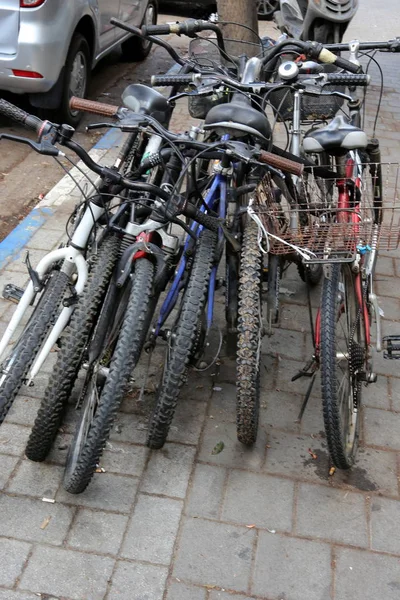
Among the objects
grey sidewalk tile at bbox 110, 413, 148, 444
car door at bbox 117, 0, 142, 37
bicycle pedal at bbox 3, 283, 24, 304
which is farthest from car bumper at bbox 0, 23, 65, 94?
grey sidewalk tile at bbox 110, 413, 148, 444

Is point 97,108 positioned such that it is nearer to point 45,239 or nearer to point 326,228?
point 326,228

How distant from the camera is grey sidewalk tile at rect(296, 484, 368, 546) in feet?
10.4

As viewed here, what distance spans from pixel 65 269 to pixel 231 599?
61.8 inches

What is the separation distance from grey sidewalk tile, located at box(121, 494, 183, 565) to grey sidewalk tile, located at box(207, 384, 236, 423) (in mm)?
614

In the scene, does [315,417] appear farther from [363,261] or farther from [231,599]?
[231,599]

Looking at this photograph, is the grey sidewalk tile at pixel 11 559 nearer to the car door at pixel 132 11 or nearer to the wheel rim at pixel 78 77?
the wheel rim at pixel 78 77

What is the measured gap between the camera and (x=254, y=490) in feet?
11.1

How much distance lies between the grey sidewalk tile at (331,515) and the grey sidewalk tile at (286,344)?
1.03 m

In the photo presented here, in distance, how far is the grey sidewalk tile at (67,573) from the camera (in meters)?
2.86

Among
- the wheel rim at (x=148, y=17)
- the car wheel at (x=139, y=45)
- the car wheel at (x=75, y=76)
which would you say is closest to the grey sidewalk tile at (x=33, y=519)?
the car wheel at (x=75, y=76)

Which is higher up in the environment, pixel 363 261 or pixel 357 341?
pixel 363 261

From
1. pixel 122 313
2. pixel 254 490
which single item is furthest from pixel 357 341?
pixel 122 313

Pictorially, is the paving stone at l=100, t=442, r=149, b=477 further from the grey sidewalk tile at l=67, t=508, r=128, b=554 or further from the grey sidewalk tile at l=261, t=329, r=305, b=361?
the grey sidewalk tile at l=261, t=329, r=305, b=361

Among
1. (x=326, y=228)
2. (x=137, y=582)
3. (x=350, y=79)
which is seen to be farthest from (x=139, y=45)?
(x=137, y=582)
